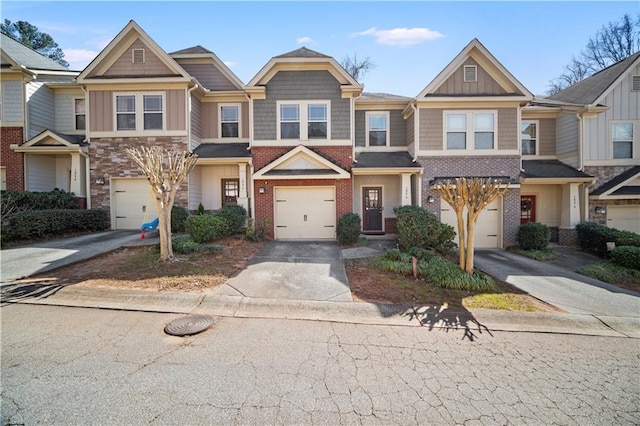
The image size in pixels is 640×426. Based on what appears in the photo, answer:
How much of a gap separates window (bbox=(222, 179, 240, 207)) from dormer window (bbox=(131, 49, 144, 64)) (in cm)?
656

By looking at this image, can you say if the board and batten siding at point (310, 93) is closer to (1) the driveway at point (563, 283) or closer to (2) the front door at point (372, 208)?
(2) the front door at point (372, 208)

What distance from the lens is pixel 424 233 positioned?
383 inches

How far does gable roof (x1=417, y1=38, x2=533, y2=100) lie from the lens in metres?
11.9

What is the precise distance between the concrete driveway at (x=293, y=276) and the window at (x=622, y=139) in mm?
14208

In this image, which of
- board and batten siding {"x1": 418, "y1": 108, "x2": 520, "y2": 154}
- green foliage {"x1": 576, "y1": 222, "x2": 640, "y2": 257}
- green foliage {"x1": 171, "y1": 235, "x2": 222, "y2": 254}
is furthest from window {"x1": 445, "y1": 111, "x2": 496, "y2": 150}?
green foliage {"x1": 171, "y1": 235, "x2": 222, "y2": 254}

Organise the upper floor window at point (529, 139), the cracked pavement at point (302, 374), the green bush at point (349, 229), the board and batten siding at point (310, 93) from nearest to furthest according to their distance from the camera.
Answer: the cracked pavement at point (302, 374) → the green bush at point (349, 229) → the board and batten siding at point (310, 93) → the upper floor window at point (529, 139)

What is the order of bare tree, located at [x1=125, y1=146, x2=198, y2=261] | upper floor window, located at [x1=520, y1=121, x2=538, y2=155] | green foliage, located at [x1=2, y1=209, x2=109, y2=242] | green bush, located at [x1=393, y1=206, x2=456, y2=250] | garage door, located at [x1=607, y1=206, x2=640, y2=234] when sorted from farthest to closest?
upper floor window, located at [x1=520, y1=121, x2=538, y2=155]
garage door, located at [x1=607, y1=206, x2=640, y2=234]
green bush, located at [x1=393, y1=206, x2=456, y2=250]
green foliage, located at [x1=2, y1=209, x2=109, y2=242]
bare tree, located at [x1=125, y1=146, x2=198, y2=261]

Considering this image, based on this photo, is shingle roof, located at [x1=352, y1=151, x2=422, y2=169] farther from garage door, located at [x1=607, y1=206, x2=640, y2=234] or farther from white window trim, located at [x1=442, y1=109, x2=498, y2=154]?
garage door, located at [x1=607, y1=206, x2=640, y2=234]

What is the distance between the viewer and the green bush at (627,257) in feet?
29.6

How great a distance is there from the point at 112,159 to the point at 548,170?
20375mm

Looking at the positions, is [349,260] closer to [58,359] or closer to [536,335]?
[536,335]

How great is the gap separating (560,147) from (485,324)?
44.8ft

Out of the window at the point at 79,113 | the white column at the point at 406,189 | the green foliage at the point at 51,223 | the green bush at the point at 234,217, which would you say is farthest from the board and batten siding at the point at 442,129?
the window at the point at 79,113

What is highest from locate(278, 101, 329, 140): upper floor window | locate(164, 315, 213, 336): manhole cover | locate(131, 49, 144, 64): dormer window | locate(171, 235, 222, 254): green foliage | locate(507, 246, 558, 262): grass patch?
locate(131, 49, 144, 64): dormer window
